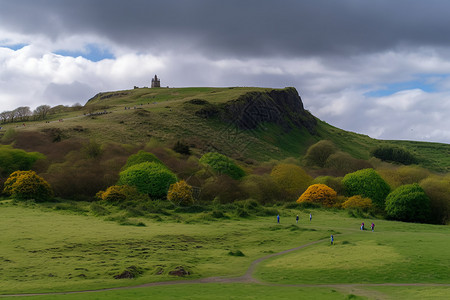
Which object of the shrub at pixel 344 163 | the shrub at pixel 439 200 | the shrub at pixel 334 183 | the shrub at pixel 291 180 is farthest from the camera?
the shrub at pixel 344 163

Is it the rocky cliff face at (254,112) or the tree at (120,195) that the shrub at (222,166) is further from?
the rocky cliff face at (254,112)

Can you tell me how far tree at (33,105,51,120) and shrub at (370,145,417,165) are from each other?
124481mm

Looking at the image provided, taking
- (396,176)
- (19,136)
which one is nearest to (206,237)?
(396,176)

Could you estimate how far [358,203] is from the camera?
229ft

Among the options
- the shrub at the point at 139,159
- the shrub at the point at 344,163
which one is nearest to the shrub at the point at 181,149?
the shrub at the point at 139,159

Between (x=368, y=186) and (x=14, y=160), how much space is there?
206ft

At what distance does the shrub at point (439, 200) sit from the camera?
66.5 metres

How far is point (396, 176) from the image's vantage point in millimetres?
84000

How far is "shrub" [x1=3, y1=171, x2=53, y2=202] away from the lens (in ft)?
219

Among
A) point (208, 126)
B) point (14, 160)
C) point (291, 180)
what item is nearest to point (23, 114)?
point (208, 126)

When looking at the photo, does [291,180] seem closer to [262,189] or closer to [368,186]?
[262,189]

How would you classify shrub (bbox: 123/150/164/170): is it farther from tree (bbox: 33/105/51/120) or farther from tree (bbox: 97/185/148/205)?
tree (bbox: 33/105/51/120)

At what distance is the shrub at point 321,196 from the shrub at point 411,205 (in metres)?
9.32

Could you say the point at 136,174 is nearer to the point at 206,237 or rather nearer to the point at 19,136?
the point at 206,237
